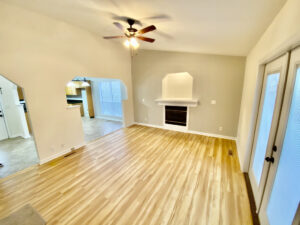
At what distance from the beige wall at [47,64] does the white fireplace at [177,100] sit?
2.44 meters

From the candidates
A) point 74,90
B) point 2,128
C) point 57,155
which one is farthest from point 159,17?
point 74,90

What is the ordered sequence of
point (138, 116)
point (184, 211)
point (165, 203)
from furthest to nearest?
point (138, 116) → point (165, 203) → point (184, 211)

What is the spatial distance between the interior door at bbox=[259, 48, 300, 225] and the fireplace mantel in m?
2.90

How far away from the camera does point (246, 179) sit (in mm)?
2289

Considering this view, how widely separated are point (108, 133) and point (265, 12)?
4.73m

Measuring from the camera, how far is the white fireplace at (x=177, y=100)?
438cm

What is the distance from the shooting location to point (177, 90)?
4621mm

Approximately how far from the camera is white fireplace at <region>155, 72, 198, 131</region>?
14.4 ft

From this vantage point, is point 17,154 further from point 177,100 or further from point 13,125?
point 177,100

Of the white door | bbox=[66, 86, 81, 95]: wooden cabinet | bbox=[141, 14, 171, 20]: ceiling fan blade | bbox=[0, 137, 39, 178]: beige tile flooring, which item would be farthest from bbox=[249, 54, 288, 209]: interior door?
bbox=[66, 86, 81, 95]: wooden cabinet

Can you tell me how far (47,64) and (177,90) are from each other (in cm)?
381

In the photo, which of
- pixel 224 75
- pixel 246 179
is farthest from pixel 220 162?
pixel 224 75

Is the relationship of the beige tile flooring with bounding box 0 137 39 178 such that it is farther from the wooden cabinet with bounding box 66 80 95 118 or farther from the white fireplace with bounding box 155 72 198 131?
the white fireplace with bounding box 155 72 198 131

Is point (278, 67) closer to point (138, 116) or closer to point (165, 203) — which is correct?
point (165, 203)
